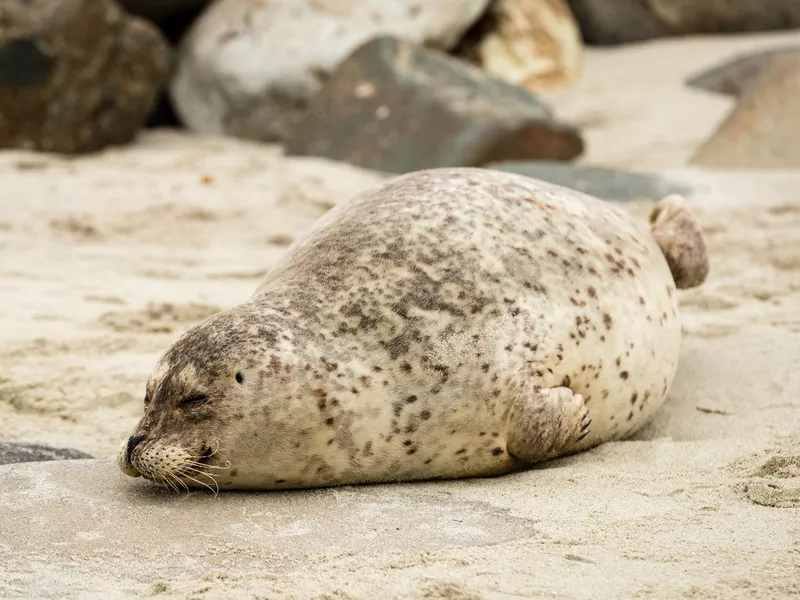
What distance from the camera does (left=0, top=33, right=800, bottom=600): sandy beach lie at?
224 cm

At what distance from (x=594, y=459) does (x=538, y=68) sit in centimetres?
749

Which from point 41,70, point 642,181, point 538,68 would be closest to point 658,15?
point 538,68

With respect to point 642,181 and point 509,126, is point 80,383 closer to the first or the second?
point 642,181

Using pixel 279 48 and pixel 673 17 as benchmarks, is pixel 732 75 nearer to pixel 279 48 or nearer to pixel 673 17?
pixel 673 17

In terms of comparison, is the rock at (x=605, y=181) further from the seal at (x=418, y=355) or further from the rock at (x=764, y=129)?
the seal at (x=418, y=355)

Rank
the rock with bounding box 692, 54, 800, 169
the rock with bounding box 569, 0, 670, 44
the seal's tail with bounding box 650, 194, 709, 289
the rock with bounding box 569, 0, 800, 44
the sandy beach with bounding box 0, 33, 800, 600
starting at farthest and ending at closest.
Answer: the rock with bounding box 569, 0, 670, 44, the rock with bounding box 569, 0, 800, 44, the rock with bounding box 692, 54, 800, 169, the seal's tail with bounding box 650, 194, 709, 289, the sandy beach with bounding box 0, 33, 800, 600

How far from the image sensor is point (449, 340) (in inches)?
117

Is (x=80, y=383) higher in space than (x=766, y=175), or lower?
lower

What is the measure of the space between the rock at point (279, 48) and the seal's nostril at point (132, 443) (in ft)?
21.1

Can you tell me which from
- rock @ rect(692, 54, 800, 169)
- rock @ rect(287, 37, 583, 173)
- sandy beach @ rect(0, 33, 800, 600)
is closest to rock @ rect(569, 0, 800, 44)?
rock @ rect(287, 37, 583, 173)

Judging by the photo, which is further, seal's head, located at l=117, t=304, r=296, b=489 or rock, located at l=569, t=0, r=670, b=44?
rock, located at l=569, t=0, r=670, b=44

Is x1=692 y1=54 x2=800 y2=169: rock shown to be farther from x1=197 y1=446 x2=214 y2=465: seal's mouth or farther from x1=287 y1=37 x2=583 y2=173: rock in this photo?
x1=197 y1=446 x2=214 y2=465: seal's mouth

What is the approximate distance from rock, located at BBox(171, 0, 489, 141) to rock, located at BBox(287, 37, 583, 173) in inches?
38.8

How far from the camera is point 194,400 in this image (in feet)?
9.19
